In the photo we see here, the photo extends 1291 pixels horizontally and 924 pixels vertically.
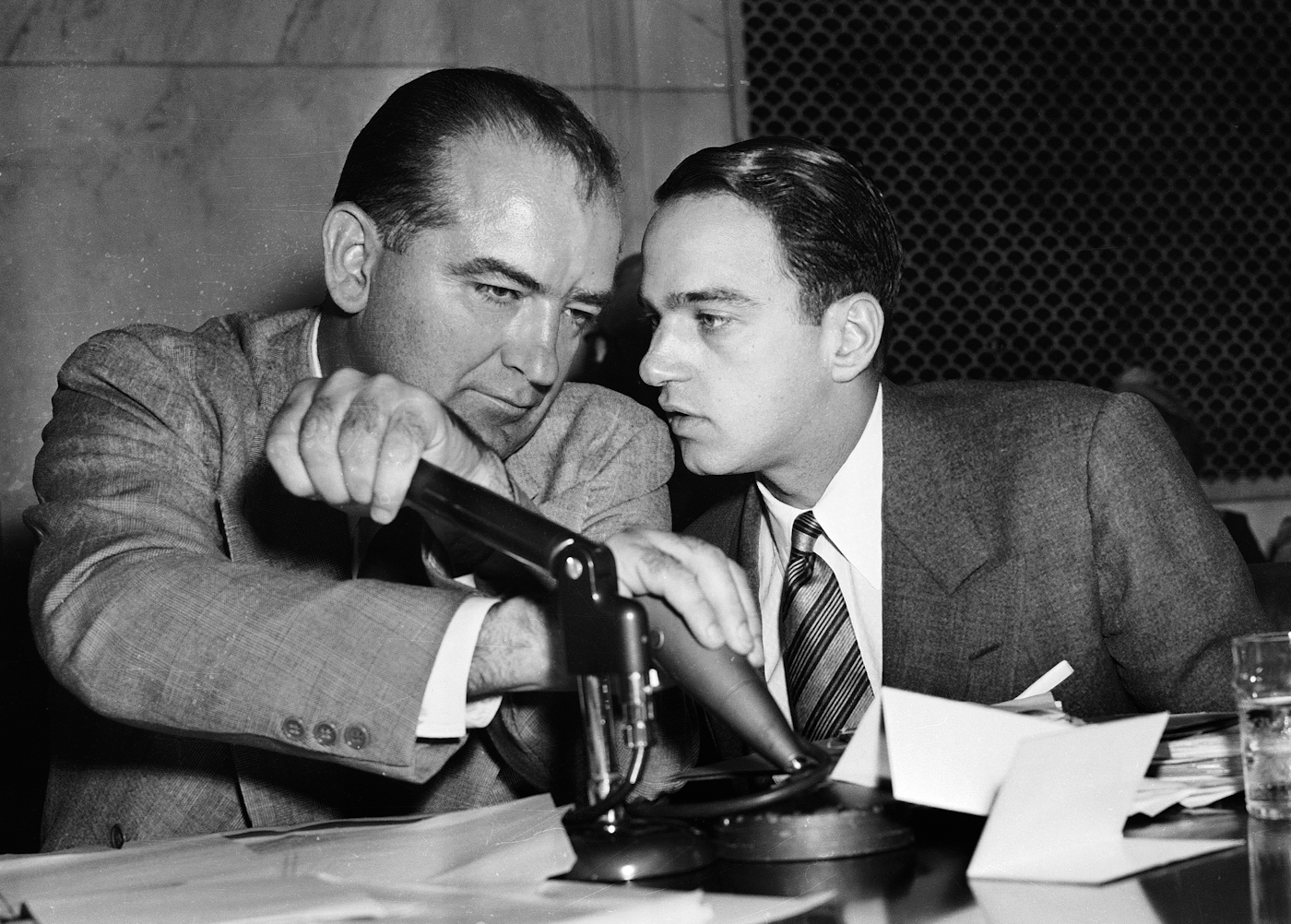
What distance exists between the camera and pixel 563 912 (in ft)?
Answer: 2.27

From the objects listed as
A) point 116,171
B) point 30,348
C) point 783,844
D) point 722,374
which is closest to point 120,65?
point 116,171

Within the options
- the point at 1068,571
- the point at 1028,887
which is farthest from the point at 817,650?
the point at 1028,887

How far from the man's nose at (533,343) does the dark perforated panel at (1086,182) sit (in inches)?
88.0

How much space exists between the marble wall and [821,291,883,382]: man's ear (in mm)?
1191

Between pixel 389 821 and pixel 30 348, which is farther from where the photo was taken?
pixel 30 348

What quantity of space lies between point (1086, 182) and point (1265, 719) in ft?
10.1

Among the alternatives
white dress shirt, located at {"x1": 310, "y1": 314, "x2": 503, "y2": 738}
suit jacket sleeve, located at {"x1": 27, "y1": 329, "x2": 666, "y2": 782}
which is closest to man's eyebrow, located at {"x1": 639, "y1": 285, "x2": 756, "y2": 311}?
suit jacket sleeve, located at {"x1": 27, "y1": 329, "x2": 666, "y2": 782}

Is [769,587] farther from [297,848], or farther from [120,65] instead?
[120,65]

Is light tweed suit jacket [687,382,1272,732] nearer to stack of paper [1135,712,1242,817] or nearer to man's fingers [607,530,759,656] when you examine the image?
stack of paper [1135,712,1242,817]

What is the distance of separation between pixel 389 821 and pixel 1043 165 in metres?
3.16

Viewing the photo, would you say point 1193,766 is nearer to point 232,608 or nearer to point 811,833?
point 811,833

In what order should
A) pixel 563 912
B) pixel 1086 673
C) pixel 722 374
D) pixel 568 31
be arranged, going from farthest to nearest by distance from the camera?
pixel 568 31 < pixel 722 374 < pixel 1086 673 < pixel 563 912

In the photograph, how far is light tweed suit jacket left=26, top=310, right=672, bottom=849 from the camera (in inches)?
39.4

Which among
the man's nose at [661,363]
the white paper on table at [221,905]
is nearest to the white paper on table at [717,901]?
the white paper on table at [221,905]
